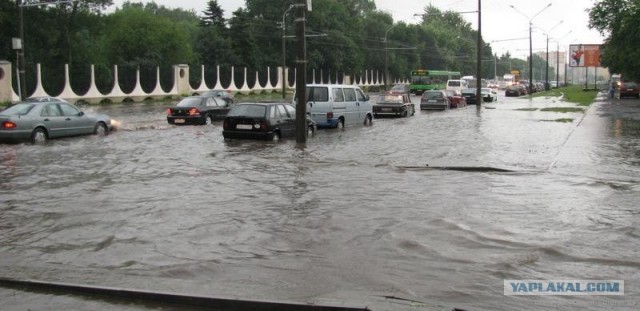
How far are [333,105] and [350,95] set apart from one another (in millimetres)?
1505

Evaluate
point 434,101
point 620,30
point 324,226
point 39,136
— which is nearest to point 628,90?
point 620,30

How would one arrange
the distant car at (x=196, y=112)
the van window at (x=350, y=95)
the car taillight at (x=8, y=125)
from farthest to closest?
the distant car at (x=196, y=112) < the van window at (x=350, y=95) < the car taillight at (x=8, y=125)

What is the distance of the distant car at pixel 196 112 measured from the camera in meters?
28.0

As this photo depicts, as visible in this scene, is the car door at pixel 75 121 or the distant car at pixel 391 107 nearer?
the car door at pixel 75 121

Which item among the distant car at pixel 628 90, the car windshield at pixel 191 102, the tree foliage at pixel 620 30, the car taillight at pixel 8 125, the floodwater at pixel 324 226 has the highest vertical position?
the tree foliage at pixel 620 30

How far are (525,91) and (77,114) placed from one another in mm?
71152

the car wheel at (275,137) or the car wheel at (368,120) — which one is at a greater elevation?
the car wheel at (368,120)

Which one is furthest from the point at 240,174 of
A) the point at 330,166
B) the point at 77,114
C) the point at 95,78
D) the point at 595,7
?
the point at 595,7

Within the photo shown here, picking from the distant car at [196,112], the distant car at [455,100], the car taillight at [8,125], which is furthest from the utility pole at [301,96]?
the distant car at [455,100]

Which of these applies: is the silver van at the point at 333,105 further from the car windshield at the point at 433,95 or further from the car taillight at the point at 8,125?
the car windshield at the point at 433,95

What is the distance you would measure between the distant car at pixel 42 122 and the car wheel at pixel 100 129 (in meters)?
0.25

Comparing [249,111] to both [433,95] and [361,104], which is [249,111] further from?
[433,95]

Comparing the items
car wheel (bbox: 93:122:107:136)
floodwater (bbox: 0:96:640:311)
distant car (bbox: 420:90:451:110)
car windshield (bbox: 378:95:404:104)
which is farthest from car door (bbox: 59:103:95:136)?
distant car (bbox: 420:90:451:110)

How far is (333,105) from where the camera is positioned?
2555cm
